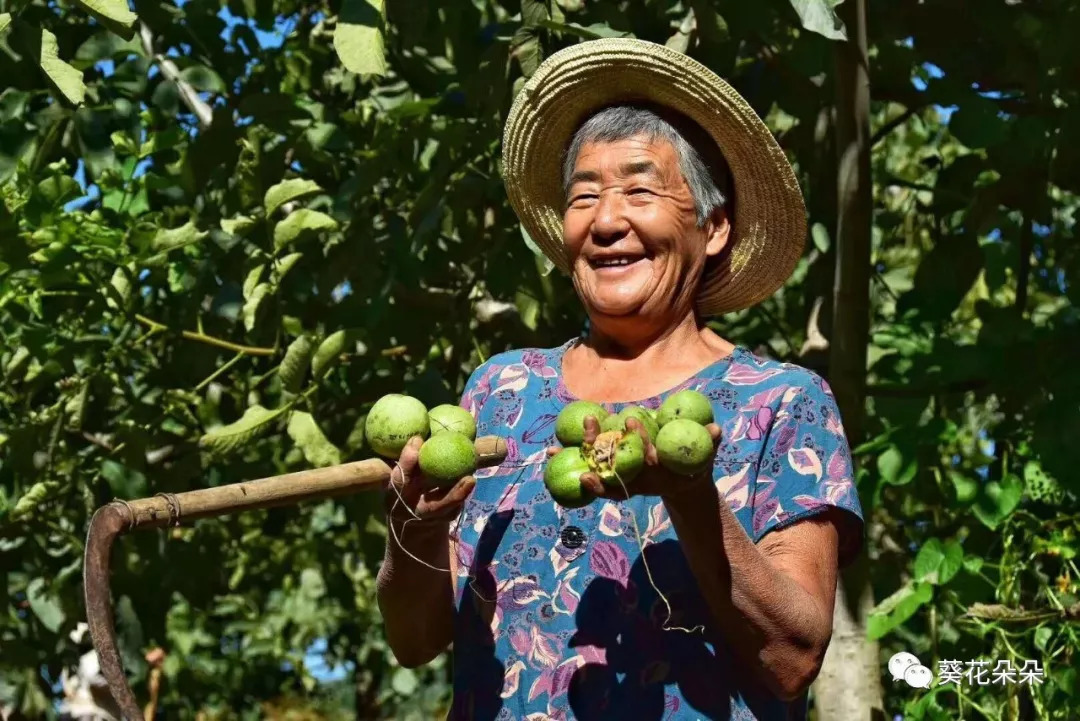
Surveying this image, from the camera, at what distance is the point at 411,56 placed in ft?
13.3

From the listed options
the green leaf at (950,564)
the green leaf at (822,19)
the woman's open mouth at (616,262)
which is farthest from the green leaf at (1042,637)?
the woman's open mouth at (616,262)

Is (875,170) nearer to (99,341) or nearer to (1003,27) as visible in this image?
(1003,27)

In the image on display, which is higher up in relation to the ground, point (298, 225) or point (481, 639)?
point (298, 225)

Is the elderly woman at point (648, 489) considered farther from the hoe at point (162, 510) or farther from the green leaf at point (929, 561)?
the green leaf at point (929, 561)

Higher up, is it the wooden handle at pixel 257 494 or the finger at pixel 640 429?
the finger at pixel 640 429

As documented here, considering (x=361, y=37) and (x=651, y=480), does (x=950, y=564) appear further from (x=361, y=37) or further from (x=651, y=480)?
(x=651, y=480)

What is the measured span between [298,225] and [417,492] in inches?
61.5

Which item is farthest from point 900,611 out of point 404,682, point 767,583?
point 404,682

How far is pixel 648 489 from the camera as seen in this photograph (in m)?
1.79

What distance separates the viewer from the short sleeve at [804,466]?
206 cm

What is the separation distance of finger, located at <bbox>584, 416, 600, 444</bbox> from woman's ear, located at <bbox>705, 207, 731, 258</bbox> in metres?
0.57

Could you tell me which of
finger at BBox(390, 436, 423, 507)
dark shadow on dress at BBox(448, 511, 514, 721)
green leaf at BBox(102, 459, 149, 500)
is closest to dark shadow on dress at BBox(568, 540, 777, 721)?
dark shadow on dress at BBox(448, 511, 514, 721)

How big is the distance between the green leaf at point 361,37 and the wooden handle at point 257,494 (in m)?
0.75

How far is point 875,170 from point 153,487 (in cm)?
235
